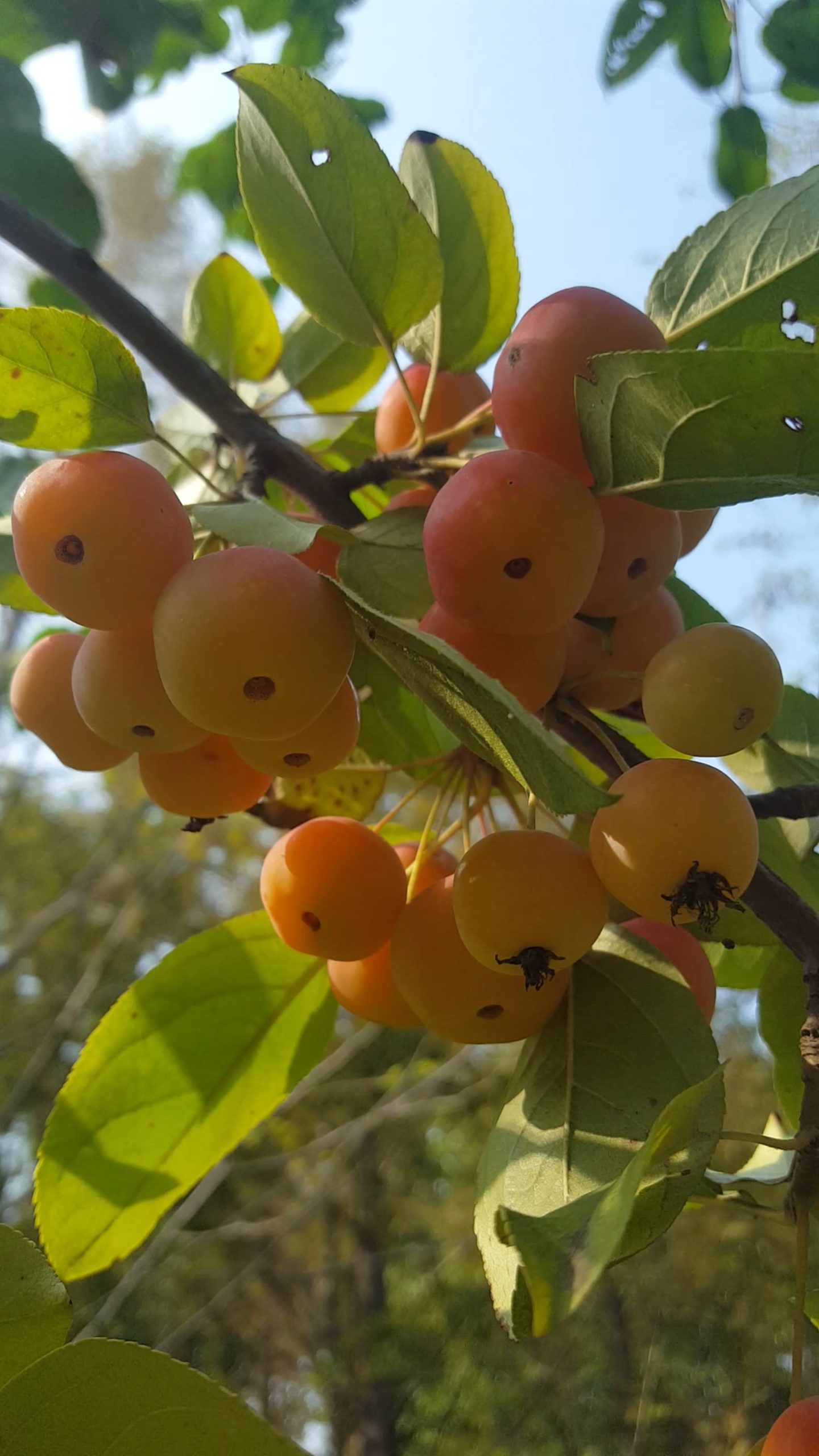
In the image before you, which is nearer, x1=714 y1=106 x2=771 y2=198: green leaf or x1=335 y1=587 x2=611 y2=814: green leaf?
x1=335 y1=587 x2=611 y2=814: green leaf

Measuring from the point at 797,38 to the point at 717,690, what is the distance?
0.80m

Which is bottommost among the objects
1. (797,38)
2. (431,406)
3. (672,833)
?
(672,833)

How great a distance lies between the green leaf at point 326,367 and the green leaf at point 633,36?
0.43 meters

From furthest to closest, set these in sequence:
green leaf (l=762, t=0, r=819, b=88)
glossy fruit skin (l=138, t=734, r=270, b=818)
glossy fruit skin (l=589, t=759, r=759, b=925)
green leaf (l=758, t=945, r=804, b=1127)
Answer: green leaf (l=762, t=0, r=819, b=88) → green leaf (l=758, t=945, r=804, b=1127) → glossy fruit skin (l=138, t=734, r=270, b=818) → glossy fruit skin (l=589, t=759, r=759, b=925)

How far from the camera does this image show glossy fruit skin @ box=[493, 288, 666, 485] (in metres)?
0.40

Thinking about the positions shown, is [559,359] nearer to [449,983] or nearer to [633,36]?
[449,983]

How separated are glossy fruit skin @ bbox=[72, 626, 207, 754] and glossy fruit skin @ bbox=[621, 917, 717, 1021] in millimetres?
273

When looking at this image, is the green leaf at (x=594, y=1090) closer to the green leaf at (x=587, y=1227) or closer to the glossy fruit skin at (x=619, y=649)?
the green leaf at (x=587, y=1227)

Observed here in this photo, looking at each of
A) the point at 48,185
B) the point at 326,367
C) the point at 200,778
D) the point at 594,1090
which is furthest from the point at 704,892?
the point at 48,185

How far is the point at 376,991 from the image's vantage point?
511mm

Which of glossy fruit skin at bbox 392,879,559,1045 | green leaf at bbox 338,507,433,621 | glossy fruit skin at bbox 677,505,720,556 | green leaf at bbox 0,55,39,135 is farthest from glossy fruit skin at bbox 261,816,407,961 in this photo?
green leaf at bbox 0,55,39,135

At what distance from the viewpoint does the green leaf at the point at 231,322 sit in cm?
76

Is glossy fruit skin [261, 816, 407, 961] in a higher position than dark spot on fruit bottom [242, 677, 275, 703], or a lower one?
lower

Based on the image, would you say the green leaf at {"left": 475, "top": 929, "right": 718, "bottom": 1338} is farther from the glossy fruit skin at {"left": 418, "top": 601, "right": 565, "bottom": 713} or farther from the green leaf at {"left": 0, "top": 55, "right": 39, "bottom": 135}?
the green leaf at {"left": 0, "top": 55, "right": 39, "bottom": 135}
